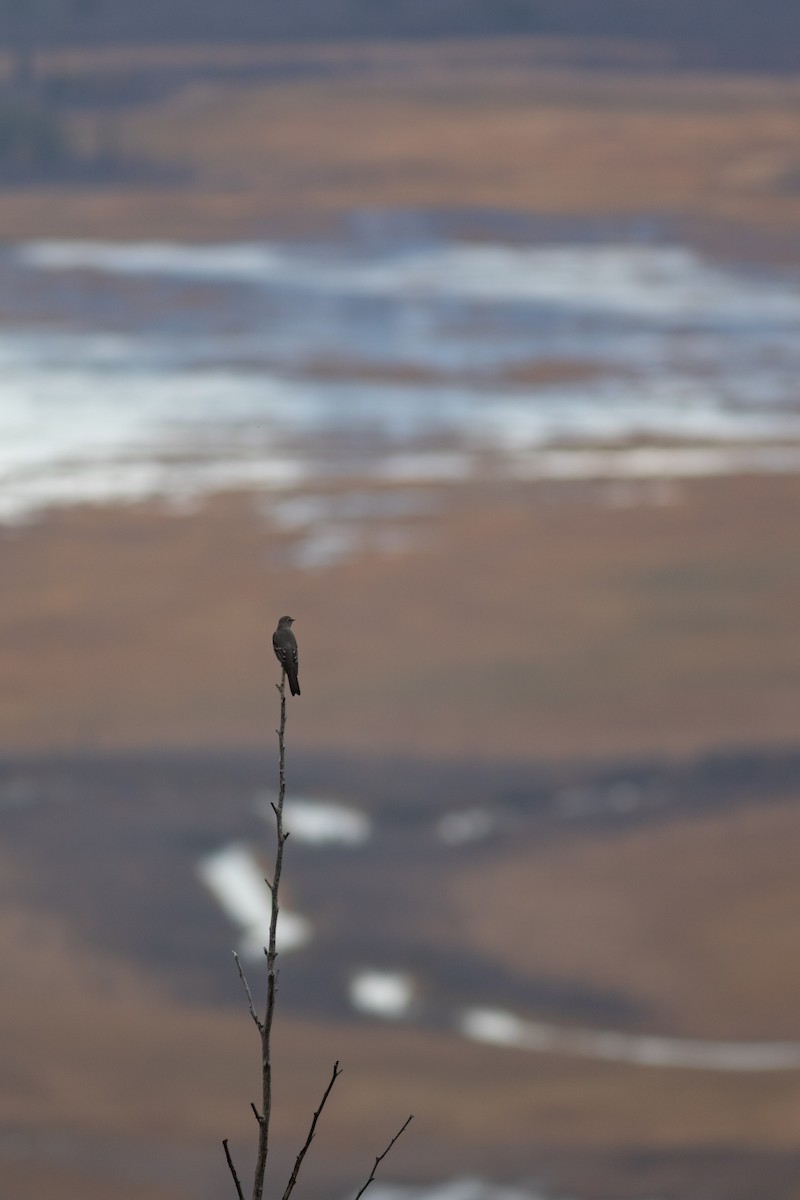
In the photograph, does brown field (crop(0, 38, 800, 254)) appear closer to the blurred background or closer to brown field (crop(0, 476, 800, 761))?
the blurred background

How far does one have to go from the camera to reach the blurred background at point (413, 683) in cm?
1128

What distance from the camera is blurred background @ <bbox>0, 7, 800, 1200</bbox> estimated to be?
11281 millimetres

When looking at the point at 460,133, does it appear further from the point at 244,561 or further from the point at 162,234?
the point at 244,561

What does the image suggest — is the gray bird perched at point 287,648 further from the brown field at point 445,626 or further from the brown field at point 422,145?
the brown field at point 422,145

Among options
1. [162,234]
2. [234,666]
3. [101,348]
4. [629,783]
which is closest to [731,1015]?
[629,783]

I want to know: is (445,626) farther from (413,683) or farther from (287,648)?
(287,648)

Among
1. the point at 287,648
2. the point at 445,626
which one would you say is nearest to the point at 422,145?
the point at 445,626

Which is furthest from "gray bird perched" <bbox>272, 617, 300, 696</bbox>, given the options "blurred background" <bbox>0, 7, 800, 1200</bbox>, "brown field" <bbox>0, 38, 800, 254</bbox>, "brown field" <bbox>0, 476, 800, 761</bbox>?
"brown field" <bbox>0, 38, 800, 254</bbox>

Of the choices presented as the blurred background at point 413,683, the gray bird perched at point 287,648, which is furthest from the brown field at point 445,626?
the gray bird perched at point 287,648

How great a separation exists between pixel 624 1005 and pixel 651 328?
20.1m

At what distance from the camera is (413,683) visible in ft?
56.1

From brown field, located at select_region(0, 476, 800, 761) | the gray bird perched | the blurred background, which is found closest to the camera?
the gray bird perched

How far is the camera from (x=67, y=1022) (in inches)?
471

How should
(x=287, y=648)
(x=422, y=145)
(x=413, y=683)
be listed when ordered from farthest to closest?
(x=422, y=145) → (x=413, y=683) → (x=287, y=648)
